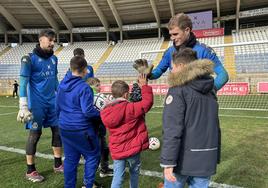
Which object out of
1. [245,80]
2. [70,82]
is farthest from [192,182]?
A: [245,80]

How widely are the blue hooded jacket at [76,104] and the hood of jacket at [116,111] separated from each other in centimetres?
31

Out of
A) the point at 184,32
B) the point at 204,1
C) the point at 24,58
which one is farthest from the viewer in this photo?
the point at 204,1

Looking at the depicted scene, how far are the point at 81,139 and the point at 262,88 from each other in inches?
558

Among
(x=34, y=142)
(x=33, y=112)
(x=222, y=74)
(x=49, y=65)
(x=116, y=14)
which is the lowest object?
(x=34, y=142)

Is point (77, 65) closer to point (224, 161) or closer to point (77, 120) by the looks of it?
point (77, 120)

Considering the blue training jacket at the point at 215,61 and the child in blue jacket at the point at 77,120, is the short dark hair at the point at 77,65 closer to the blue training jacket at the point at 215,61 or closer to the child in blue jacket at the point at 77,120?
the child in blue jacket at the point at 77,120

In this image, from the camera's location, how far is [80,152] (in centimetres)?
359

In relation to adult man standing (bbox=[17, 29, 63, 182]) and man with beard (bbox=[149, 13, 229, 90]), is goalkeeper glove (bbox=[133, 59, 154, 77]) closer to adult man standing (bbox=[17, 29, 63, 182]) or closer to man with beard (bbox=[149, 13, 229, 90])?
man with beard (bbox=[149, 13, 229, 90])

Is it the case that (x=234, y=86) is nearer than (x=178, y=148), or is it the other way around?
(x=178, y=148)

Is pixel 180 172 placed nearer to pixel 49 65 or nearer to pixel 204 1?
pixel 49 65

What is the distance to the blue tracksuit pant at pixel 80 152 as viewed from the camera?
347 centimetres

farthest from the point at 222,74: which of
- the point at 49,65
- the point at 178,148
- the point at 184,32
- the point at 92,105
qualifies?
the point at 49,65

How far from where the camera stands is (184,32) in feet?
9.80

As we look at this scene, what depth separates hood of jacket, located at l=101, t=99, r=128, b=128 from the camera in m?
3.05
